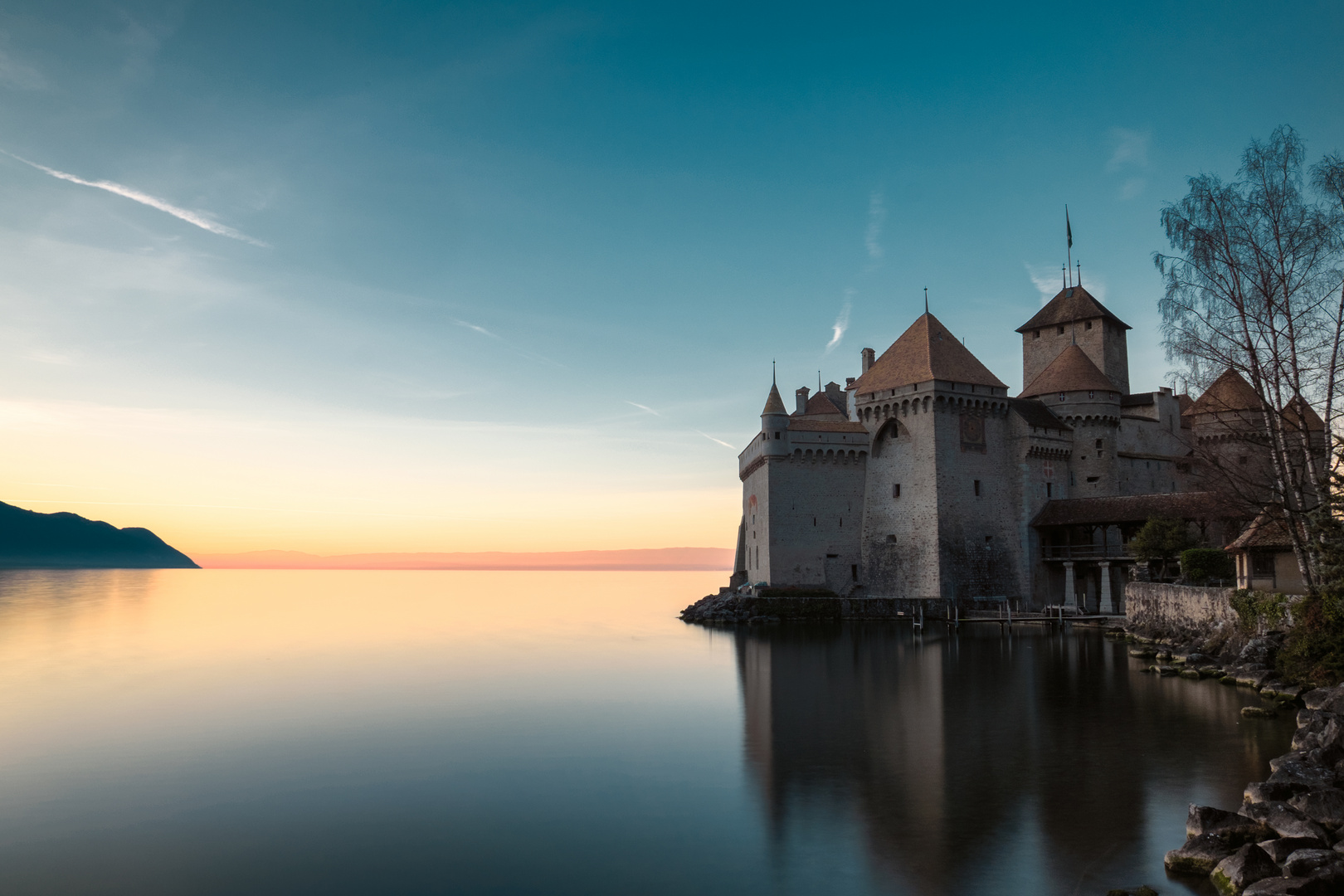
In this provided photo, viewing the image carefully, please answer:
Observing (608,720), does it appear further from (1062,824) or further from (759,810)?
(1062,824)

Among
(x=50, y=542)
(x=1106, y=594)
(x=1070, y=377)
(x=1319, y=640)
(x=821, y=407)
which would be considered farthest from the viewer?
(x=50, y=542)

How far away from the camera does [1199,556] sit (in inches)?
1158

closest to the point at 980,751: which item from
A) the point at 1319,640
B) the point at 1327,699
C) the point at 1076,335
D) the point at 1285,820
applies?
the point at 1285,820

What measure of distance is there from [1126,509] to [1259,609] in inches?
673

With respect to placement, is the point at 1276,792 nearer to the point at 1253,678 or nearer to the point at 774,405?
the point at 1253,678

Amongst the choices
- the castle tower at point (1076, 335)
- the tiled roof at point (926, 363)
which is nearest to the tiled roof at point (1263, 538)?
the tiled roof at point (926, 363)

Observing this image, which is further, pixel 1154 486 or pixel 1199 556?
pixel 1154 486

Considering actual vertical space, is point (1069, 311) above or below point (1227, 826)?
above

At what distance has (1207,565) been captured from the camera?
29.4 meters

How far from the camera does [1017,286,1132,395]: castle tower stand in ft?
152

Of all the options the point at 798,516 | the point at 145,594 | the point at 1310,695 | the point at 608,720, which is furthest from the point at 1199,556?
the point at 145,594

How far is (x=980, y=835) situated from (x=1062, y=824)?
1205 mm

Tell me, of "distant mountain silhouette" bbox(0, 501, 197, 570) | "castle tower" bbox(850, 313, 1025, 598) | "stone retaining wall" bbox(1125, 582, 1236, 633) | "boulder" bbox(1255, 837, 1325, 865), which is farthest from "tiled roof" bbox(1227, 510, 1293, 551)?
"distant mountain silhouette" bbox(0, 501, 197, 570)

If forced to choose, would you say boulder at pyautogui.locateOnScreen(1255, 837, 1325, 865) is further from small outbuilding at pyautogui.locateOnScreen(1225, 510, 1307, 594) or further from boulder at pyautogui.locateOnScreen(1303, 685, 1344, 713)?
small outbuilding at pyautogui.locateOnScreen(1225, 510, 1307, 594)
